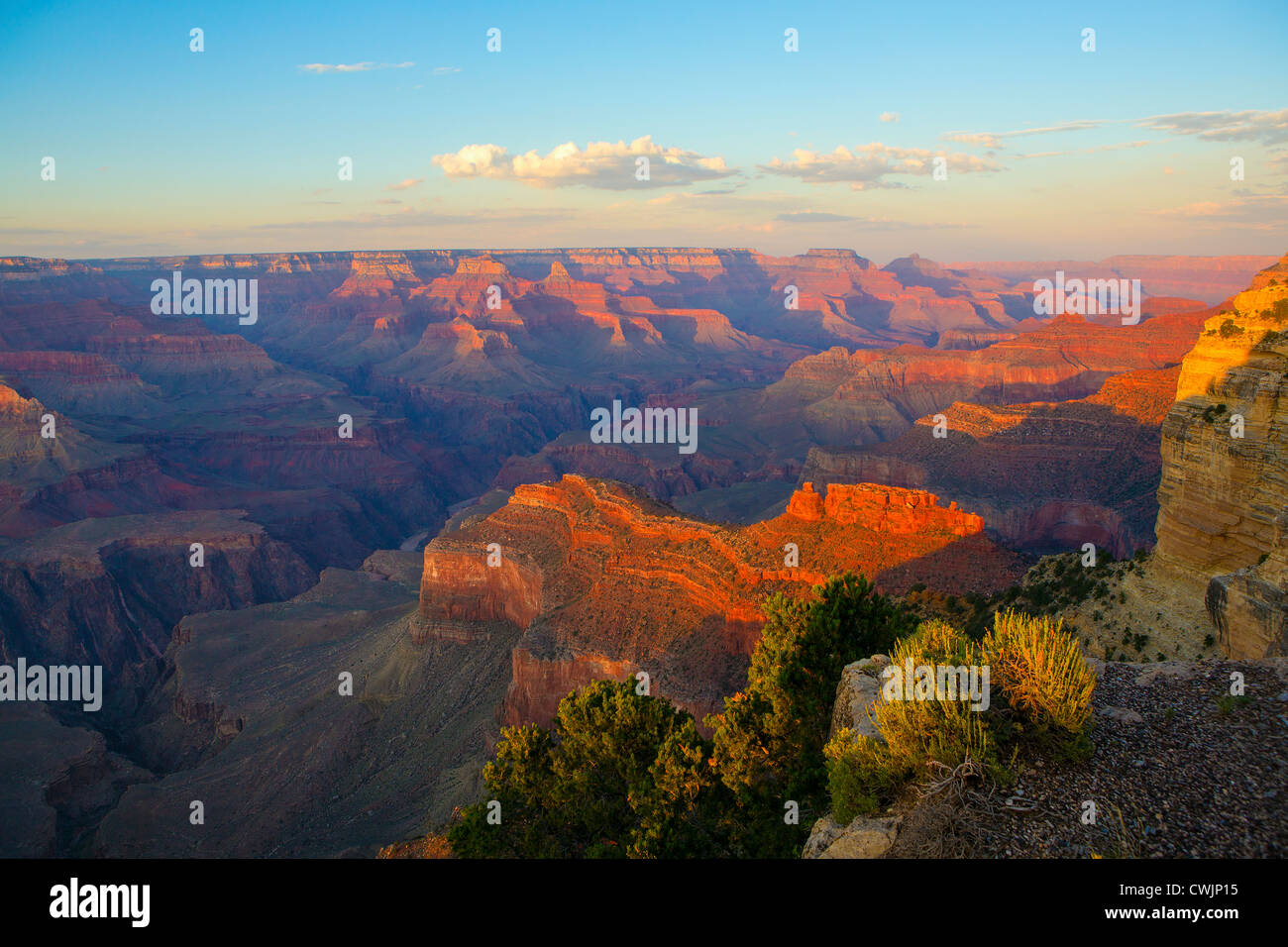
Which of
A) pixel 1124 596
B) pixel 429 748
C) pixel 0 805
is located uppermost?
pixel 1124 596

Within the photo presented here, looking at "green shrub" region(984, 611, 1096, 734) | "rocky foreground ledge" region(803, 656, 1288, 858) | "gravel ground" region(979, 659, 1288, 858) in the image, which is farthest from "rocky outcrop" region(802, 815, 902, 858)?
"green shrub" region(984, 611, 1096, 734)

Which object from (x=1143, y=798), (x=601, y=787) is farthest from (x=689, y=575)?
(x=1143, y=798)

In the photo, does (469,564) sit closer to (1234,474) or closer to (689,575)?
(689,575)

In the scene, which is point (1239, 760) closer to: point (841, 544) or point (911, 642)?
point (911, 642)

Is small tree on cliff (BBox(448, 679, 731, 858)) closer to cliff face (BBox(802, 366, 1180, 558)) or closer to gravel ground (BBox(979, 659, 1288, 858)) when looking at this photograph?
gravel ground (BBox(979, 659, 1288, 858))
